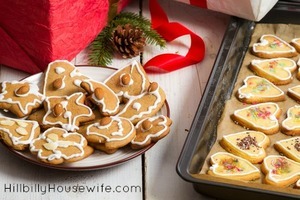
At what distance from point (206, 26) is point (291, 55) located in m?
0.25

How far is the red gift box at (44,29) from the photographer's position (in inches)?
56.5

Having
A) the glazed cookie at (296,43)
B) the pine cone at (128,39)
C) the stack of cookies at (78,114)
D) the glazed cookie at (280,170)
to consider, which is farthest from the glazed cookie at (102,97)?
the glazed cookie at (296,43)

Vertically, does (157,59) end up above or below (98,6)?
below

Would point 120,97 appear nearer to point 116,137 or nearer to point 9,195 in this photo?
point 116,137

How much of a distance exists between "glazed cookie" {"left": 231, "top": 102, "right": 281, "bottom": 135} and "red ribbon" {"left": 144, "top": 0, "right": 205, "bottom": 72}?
230 mm

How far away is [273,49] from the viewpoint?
5.38 ft

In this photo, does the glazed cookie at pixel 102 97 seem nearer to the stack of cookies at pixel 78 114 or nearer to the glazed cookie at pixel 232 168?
the stack of cookies at pixel 78 114

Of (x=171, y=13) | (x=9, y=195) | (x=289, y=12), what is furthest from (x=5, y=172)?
(x=289, y=12)

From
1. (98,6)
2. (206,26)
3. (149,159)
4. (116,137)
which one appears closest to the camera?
(116,137)

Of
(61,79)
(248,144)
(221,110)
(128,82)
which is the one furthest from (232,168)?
(61,79)

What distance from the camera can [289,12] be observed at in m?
1.69

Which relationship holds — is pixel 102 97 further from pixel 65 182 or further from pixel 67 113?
pixel 65 182

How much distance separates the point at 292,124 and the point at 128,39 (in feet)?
1.45

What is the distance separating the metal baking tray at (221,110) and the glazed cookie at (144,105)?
A: 0.30 feet
